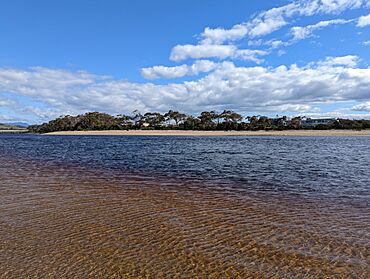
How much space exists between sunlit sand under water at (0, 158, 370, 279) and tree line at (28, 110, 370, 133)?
104123 mm

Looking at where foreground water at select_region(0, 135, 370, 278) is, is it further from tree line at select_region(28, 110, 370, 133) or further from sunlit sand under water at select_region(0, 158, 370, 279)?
Answer: tree line at select_region(28, 110, 370, 133)

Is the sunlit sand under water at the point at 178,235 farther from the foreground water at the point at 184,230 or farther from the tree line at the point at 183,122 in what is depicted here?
the tree line at the point at 183,122

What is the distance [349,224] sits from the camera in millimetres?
7027

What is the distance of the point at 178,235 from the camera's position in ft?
20.5

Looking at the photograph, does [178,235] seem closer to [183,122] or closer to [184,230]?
[184,230]

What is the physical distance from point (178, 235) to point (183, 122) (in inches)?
5001

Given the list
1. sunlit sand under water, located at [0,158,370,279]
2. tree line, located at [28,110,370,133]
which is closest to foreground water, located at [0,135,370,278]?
sunlit sand under water, located at [0,158,370,279]

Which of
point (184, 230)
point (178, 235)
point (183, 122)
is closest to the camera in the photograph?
point (178, 235)

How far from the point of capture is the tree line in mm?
109125

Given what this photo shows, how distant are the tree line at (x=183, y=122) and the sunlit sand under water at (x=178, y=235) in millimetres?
104123

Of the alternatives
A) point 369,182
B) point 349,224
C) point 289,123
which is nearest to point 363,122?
point 289,123

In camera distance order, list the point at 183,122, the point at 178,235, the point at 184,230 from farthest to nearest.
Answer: the point at 183,122 → the point at 184,230 → the point at 178,235

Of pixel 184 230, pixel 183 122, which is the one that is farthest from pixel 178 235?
pixel 183 122

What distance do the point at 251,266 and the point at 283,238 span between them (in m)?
1.62
